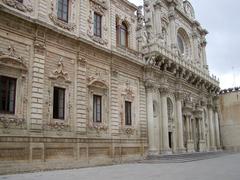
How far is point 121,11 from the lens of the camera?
2106 centimetres

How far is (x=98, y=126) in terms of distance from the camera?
56.3 feet

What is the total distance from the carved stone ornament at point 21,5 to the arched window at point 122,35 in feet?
24.0

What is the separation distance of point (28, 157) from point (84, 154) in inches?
141

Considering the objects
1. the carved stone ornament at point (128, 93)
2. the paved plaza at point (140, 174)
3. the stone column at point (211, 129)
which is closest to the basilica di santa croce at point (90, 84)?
the carved stone ornament at point (128, 93)

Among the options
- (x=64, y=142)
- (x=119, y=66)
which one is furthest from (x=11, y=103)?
(x=119, y=66)

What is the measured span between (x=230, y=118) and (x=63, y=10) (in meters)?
27.9

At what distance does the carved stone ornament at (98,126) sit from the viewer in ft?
55.0

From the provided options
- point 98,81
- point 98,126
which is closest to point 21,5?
point 98,81

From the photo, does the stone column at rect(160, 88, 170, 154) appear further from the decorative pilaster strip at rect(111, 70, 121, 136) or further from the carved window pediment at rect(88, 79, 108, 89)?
the carved window pediment at rect(88, 79, 108, 89)

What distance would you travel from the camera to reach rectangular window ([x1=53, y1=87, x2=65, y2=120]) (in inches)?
591

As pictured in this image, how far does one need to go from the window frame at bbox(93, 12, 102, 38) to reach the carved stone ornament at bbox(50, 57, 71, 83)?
3.80 m

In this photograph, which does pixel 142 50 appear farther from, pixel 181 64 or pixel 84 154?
pixel 84 154

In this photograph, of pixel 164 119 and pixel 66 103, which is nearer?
pixel 66 103

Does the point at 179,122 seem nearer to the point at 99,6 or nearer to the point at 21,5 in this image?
the point at 99,6
